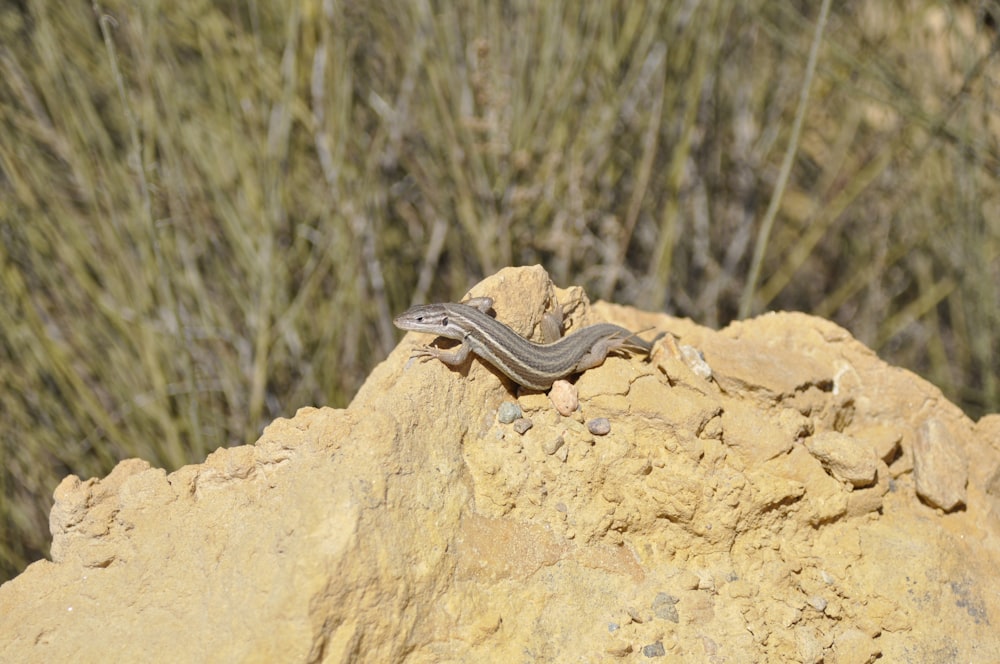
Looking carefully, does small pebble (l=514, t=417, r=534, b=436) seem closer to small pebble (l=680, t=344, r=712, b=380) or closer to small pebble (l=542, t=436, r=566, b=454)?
small pebble (l=542, t=436, r=566, b=454)

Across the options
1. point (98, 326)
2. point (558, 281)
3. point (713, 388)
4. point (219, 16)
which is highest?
point (219, 16)

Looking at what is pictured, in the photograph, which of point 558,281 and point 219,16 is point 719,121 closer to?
point 558,281

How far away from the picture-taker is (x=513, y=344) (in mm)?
3277

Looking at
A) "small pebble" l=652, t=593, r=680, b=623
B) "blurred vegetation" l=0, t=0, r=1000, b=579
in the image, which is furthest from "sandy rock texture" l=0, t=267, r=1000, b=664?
"blurred vegetation" l=0, t=0, r=1000, b=579

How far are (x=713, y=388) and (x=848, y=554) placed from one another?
0.81 metres

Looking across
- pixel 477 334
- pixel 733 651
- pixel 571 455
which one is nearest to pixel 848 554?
pixel 733 651

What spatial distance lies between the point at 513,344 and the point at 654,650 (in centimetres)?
127

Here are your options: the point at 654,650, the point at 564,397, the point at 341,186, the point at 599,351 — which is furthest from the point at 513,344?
the point at 341,186

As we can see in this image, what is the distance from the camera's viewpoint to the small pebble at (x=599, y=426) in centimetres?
305

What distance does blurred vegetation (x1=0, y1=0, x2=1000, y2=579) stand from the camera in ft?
15.9

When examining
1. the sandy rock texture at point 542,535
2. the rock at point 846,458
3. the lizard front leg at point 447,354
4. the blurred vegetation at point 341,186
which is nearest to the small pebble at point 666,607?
the sandy rock texture at point 542,535

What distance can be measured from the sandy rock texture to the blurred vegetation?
172cm

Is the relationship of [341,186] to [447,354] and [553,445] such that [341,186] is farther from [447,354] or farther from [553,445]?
[553,445]

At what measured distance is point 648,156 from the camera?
5688 millimetres
